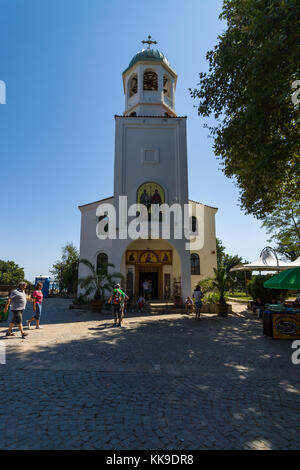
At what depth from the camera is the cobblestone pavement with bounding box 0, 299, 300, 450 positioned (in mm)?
2824

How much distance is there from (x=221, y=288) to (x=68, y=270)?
18.2m

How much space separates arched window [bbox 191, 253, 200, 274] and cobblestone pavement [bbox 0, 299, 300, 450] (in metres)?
12.3

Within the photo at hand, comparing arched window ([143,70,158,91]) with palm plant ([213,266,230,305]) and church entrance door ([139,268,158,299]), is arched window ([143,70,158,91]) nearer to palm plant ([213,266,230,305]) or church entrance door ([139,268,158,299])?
church entrance door ([139,268,158,299])

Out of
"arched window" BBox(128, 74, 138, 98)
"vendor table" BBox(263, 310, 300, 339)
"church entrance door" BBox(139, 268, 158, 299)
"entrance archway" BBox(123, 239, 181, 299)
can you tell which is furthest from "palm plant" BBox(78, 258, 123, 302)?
"arched window" BBox(128, 74, 138, 98)

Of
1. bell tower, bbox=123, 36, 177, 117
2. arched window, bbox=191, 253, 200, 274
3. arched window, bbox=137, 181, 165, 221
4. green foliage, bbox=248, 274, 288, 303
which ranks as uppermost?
bell tower, bbox=123, 36, 177, 117

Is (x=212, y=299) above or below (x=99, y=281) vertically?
below

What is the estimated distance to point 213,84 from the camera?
33.9 ft

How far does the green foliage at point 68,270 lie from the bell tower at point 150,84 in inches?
624

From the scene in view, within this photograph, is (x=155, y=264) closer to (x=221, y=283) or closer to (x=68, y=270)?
(x=221, y=283)

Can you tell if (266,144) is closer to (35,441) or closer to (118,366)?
(118,366)

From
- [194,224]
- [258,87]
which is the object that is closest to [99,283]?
[194,224]

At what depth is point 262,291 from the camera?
14875 mm

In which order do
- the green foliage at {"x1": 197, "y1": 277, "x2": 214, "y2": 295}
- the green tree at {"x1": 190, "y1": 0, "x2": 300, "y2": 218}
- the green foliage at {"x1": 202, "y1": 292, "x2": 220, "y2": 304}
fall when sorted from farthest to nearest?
the green foliage at {"x1": 202, "y1": 292, "x2": 220, "y2": 304} < the green foliage at {"x1": 197, "y1": 277, "x2": 214, "y2": 295} < the green tree at {"x1": 190, "y1": 0, "x2": 300, "y2": 218}
